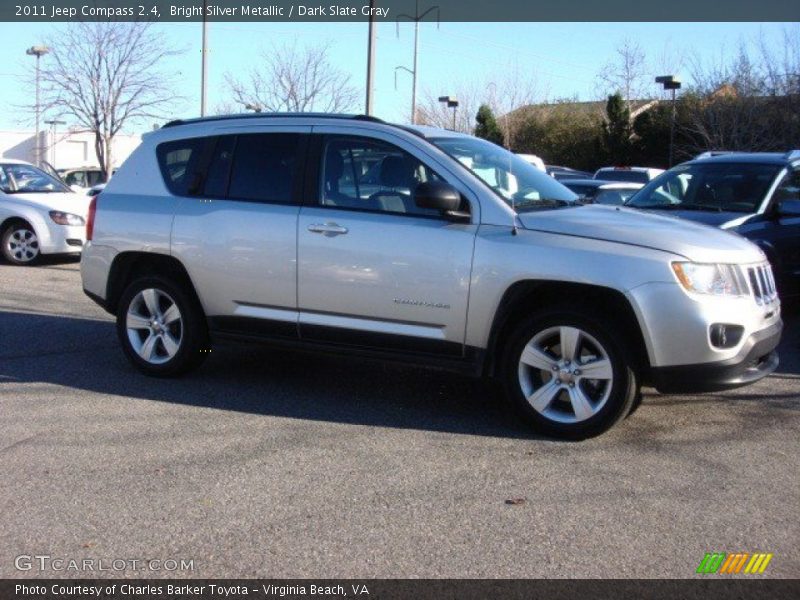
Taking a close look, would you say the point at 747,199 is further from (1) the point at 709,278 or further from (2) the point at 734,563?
(2) the point at 734,563

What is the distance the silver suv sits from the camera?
543 cm

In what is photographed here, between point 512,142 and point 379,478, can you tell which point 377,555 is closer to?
point 379,478

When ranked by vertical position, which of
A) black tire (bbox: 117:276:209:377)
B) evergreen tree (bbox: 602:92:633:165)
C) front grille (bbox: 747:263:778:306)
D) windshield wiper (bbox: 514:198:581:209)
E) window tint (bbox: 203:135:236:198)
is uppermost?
evergreen tree (bbox: 602:92:633:165)

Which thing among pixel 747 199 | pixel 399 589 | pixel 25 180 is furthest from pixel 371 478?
pixel 25 180

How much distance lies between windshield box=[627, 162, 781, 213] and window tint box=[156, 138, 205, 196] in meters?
4.63

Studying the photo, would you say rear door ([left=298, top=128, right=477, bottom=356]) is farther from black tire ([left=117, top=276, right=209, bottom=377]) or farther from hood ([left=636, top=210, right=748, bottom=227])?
hood ([left=636, top=210, right=748, bottom=227])

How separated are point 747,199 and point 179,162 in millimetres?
5544

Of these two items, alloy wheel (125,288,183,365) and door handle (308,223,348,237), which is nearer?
door handle (308,223,348,237)

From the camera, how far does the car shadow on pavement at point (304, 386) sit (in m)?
6.20

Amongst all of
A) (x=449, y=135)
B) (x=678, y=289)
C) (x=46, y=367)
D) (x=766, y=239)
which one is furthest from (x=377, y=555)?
(x=766, y=239)

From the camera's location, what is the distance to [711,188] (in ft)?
31.1

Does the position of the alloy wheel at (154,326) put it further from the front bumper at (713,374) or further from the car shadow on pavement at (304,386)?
the front bumper at (713,374)

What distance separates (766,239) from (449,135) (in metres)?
3.92

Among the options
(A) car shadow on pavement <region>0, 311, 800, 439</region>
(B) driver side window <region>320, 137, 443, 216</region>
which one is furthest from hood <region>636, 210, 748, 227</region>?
(B) driver side window <region>320, 137, 443, 216</region>
